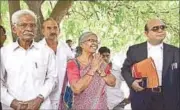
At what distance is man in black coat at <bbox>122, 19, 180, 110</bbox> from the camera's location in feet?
18.4

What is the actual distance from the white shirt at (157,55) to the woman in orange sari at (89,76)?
0.82 meters

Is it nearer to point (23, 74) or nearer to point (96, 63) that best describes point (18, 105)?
point (23, 74)

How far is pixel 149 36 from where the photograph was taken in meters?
5.70

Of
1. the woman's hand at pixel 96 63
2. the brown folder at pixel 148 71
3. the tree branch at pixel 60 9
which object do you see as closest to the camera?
the woman's hand at pixel 96 63

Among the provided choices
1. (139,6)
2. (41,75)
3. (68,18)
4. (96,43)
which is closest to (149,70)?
→ (96,43)

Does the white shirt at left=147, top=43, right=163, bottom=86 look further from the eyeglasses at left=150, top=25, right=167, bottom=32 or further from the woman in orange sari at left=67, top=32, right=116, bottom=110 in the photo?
the woman in orange sari at left=67, top=32, right=116, bottom=110

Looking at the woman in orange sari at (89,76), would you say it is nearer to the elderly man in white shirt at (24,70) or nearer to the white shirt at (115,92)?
the elderly man in white shirt at (24,70)

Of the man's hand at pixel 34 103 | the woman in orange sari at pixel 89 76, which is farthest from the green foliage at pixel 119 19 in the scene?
the man's hand at pixel 34 103

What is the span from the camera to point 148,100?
567 cm

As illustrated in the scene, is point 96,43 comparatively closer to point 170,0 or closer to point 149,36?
point 149,36

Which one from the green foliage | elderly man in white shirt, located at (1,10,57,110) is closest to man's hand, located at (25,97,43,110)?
elderly man in white shirt, located at (1,10,57,110)

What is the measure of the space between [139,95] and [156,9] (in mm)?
5182

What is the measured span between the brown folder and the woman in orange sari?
656mm

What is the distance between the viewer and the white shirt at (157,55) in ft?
18.5
